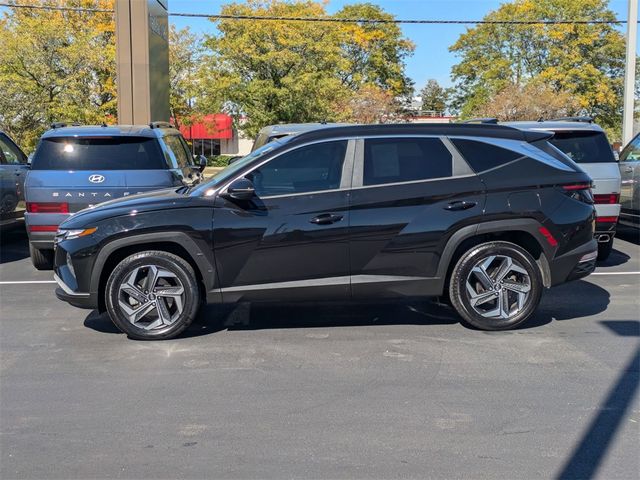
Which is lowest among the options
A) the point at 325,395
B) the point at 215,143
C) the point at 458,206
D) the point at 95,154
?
the point at 325,395

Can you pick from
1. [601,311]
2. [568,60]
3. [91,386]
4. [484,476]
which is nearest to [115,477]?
[91,386]

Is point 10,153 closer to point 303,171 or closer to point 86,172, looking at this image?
point 86,172

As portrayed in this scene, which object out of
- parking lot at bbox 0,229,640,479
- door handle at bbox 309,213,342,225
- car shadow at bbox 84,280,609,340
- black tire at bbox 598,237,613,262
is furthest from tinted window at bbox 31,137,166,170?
black tire at bbox 598,237,613,262

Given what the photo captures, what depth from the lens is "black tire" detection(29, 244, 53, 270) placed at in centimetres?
853

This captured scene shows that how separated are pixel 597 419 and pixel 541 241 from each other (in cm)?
210

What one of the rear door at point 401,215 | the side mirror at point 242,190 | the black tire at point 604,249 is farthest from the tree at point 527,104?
the side mirror at point 242,190

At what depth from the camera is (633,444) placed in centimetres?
373

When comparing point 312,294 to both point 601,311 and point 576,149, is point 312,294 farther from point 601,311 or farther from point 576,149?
point 576,149

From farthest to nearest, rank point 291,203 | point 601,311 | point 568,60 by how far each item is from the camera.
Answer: point 568,60 < point 601,311 < point 291,203

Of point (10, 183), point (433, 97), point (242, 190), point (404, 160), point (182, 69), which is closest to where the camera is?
point (242, 190)

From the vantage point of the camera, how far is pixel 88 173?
786 centimetres

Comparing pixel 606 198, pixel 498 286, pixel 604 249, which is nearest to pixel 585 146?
pixel 606 198

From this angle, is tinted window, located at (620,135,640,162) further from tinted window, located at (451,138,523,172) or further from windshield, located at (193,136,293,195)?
windshield, located at (193,136,293,195)

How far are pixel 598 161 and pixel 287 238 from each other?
16.5 feet
